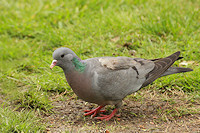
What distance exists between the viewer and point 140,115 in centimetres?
402

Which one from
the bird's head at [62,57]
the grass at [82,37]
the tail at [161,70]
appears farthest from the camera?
the grass at [82,37]

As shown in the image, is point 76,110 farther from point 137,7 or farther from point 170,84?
point 137,7

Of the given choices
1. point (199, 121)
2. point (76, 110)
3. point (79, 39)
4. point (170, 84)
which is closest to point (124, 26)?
point (79, 39)

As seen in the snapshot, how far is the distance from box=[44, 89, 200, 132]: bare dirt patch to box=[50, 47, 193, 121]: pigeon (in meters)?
0.20

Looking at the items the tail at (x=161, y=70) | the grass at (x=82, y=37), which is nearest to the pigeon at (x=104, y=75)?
the tail at (x=161, y=70)

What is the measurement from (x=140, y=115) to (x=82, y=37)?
2.34 meters

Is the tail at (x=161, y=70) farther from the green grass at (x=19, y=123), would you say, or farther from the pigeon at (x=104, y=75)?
the green grass at (x=19, y=123)

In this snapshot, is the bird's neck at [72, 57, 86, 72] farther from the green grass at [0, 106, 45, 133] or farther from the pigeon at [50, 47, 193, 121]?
the green grass at [0, 106, 45, 133]

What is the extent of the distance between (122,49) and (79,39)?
94 cm

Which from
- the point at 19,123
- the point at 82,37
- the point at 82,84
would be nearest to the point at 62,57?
the point at 82,84

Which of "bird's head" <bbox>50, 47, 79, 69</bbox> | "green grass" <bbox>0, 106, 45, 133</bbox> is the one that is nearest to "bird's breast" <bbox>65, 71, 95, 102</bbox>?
"bird's head" <bbox>50, 47, 79, 69</bbox>

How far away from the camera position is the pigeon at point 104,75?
363 cm

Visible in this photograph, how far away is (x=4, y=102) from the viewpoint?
412 centimetres

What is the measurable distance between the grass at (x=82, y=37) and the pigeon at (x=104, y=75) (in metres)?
0.61
